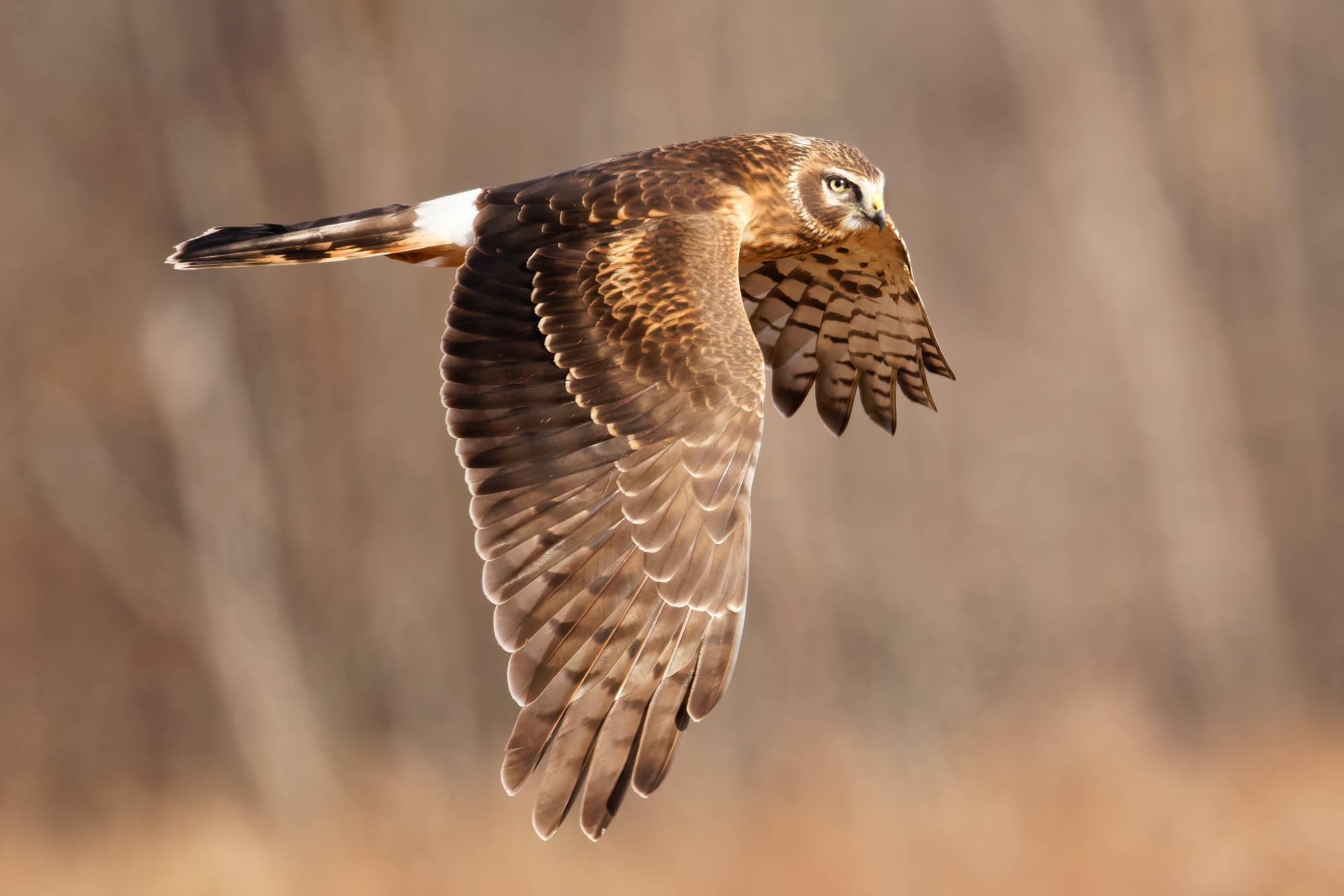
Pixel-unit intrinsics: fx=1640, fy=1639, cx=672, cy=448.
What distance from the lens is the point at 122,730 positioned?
9227 millimetres

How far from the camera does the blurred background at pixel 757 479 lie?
30.0ft

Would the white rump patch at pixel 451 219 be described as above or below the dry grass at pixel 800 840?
above

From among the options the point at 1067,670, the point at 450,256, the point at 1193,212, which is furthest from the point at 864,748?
the point at 450,256

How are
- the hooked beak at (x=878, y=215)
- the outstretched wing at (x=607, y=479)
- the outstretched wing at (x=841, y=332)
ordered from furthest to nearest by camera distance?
the outstretched wing at (x=841, y=332)
the hooked beak at (x=878, y=215)
the outstretched wing at (x=607, y=479)

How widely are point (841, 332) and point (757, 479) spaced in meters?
4.70

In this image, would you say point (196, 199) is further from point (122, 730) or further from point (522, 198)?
point (522, 198)

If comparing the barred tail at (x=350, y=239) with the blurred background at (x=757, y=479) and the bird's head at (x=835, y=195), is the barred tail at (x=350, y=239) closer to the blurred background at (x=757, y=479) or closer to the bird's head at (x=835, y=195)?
the bird's head at (x=835, y=195)

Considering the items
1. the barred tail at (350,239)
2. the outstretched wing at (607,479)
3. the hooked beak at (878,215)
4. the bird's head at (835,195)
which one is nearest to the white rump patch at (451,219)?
the barred tail at (350,239)

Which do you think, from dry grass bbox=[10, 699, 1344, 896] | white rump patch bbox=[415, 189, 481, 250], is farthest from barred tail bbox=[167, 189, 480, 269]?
dry grass bbox=[10, 699, 1344, 896]

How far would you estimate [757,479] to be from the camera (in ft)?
31.8

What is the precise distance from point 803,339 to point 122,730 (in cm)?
577

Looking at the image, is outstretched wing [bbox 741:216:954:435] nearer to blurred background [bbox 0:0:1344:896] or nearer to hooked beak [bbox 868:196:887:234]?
hooked beak [bbox 868:196:887:234]

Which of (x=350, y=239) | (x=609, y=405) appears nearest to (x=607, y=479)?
(x=609, y=405)

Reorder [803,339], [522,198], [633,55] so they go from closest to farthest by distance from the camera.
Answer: [522,198] → [803,339] → [633,55]
